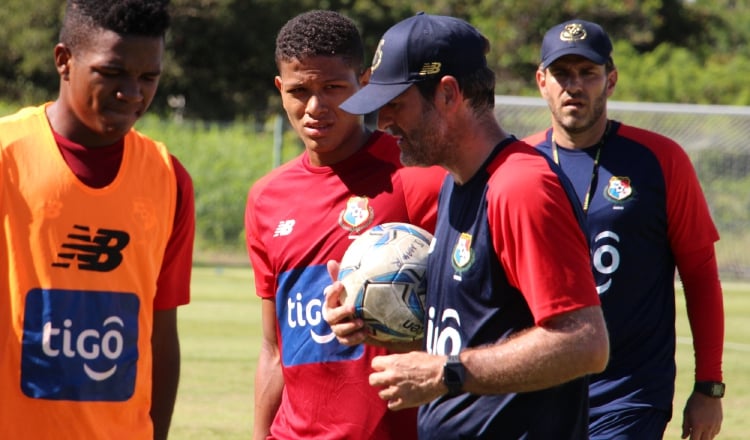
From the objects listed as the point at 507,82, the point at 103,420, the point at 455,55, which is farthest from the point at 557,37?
the point at 507,82

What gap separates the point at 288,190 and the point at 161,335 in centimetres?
109

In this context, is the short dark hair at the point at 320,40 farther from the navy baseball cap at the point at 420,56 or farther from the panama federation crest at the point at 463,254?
the panama federation crest at the point at 463,254

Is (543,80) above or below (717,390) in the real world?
above

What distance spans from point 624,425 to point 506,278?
2236 mm

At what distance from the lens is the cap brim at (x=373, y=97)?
13.3 ft

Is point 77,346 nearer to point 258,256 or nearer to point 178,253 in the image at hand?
point 178,253

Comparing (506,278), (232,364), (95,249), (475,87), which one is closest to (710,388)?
(506,278)

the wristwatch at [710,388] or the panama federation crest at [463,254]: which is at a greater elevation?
the panama federation crest at [463,254]

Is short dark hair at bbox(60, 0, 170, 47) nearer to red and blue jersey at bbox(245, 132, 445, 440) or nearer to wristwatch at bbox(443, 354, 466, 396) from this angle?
red and blue jersey at bbox(245, 132, 445, 440)

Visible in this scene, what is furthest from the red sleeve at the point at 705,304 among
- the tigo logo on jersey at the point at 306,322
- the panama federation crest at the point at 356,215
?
the tigo logo on jersey at the point at 306,322

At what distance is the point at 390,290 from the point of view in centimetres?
438

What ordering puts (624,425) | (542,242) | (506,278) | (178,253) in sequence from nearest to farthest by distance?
(542,242)
(506,278)
(178,253)
(624,425)

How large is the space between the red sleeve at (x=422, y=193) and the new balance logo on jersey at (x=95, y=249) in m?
1.29

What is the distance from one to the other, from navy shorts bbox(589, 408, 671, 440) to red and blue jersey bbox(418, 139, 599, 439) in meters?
1.82
